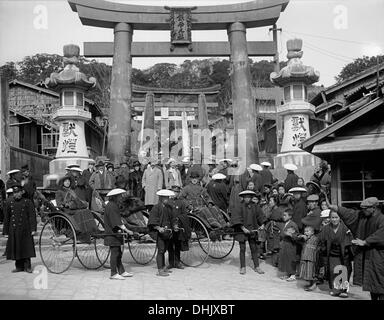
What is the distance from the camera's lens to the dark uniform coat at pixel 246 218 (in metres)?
9.02

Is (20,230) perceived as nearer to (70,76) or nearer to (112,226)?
(112,226)

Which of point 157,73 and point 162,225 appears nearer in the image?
point 162,225

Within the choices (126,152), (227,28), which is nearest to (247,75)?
(227,28)

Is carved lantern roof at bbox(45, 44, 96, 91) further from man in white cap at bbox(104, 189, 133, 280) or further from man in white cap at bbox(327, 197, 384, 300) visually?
man in white cap at bbox(327, 197, 384, 300)

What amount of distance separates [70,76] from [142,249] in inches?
374

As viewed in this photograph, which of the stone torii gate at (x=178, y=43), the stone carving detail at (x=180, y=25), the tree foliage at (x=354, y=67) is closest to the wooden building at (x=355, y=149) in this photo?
the stone torii gate at (x=178, y=43)

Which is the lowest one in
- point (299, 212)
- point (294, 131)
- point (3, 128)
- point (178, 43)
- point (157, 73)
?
point (299, 212)

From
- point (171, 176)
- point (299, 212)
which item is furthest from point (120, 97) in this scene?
point (299, 212)

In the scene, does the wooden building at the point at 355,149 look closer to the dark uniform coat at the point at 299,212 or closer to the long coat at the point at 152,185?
the dark uniform coat at the point at 299,212

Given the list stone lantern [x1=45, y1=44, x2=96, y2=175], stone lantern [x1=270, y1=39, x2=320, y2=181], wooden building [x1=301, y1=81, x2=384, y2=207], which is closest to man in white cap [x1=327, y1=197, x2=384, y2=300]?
wooden building [x1=301, y1=81, x2=384, y2=207]

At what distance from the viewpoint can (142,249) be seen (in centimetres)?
1076

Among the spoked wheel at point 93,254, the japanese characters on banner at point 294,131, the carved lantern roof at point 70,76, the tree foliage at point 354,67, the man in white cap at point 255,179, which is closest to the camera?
the spoked wheel at point 93,254

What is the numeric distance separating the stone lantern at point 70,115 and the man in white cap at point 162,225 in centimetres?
901

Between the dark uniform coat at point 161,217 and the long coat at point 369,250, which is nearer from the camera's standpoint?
the long coat at point 369,250
